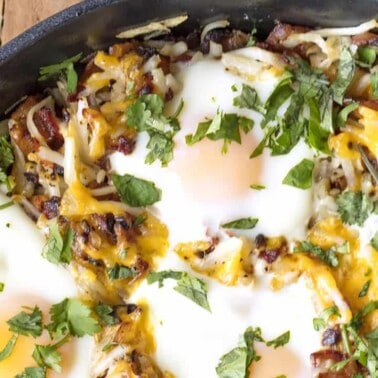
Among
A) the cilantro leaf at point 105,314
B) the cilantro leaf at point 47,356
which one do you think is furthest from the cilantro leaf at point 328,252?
the cilantro leaf at point 47,356

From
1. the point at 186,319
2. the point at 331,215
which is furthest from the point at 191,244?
the point at 331,215

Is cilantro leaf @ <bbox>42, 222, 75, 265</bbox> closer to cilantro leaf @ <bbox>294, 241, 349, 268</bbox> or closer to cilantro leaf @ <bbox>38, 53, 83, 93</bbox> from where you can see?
cilantro leaf @ <bbox>38, 53, 83, 93</bbox>

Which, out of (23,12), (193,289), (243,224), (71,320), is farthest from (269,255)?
(23,12)

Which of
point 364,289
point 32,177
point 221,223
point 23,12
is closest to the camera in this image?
point 364,289

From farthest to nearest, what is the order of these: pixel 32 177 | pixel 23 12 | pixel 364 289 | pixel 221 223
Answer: pixel 23 12 → pixel 32 177 → pixel 221 223 → pixel 364 289

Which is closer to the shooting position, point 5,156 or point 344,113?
point 344,113

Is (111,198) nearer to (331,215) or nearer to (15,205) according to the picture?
A: (15,205)

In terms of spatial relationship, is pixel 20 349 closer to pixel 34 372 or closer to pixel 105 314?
pixel 34 372
